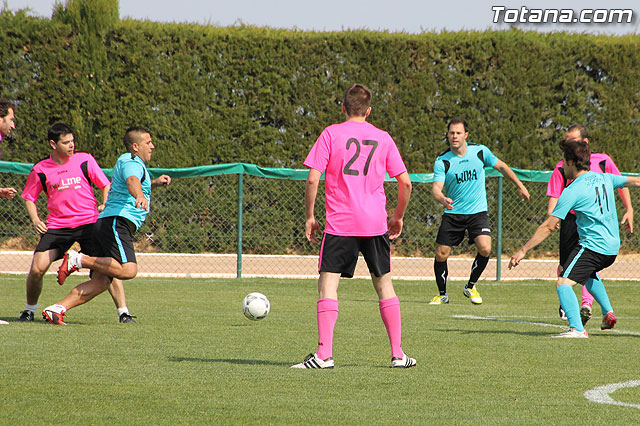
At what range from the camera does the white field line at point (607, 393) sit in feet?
17.2

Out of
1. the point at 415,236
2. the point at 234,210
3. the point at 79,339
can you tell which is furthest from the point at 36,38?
the point at 79,339

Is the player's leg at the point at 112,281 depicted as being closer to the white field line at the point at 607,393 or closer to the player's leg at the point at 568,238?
the player's leg at the point at 568,238

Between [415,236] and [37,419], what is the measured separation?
573 inches

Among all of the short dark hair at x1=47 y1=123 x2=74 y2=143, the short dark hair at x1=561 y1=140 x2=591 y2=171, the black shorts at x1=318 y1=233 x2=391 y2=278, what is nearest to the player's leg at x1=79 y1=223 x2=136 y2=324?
the short dark hair at x1=47 y1=123 x2=74 y2=143

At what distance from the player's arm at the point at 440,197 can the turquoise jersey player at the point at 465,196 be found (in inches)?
2.6

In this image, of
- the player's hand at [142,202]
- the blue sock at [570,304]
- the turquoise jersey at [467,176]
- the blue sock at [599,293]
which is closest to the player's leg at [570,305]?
the blue sock at [570,304]

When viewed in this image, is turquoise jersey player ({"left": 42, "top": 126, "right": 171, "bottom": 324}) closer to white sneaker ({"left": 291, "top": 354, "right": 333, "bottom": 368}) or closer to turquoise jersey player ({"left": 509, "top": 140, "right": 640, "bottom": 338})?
white sneaker ({"left": 291, "top": 354, "right": 333, "bottom": 368})

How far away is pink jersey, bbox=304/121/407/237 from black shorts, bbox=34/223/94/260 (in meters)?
3.75

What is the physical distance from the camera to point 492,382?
590cm

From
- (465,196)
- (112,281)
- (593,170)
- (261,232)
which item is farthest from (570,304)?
(261,232)

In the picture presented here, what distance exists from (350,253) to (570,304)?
2923 mm

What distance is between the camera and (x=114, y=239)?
29.5 feet

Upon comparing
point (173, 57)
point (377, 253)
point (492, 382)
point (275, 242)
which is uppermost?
point (173, 57)

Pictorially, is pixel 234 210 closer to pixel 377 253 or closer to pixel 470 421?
pixel 377 253
